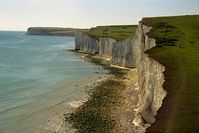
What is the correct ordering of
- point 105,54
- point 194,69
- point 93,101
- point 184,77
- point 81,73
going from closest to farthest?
1. point 184,77
2. point 194,69
3. point 93,101
4. point 81,73
5. point 105,54

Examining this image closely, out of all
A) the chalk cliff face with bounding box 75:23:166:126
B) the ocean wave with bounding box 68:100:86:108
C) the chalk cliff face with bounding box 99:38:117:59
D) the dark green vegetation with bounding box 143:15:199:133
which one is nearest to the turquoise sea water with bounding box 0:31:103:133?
the ocean wave with bounding box 68:100:86:108

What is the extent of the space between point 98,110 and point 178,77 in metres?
13.8

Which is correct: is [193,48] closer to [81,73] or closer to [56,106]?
[56,106]

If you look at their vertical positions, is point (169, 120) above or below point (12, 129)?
above

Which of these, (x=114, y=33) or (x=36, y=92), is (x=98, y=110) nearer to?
(x=36, y=92)

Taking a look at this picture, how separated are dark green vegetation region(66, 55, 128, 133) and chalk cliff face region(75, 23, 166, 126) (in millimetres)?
3438

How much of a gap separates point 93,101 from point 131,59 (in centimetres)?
3498

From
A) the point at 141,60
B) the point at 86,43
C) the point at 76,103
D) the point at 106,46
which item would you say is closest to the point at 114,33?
the point at 86,43

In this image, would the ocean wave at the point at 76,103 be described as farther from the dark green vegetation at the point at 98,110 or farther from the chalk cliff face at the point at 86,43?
the chalk cliff face at the point at 86,43

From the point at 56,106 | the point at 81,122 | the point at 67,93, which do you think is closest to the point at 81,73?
the point at 67,93

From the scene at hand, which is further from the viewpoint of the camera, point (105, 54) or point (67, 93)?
point (105, 54)

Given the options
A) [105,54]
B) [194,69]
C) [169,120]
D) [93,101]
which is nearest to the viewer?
[169,120]

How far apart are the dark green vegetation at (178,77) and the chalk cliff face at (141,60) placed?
1088mm

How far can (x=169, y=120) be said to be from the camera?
2261 cm
